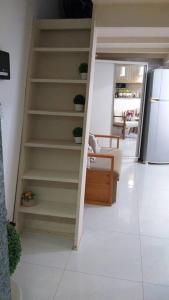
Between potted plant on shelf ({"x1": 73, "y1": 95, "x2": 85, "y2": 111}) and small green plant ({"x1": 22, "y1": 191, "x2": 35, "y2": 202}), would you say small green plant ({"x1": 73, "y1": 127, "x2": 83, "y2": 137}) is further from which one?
small green plant ({"x1": 22, "y1": 191, "x2": 35, "y2": 202})

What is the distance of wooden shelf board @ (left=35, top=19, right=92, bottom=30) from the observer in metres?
2.53

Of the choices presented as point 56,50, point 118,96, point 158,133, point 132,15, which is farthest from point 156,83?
point 56,50

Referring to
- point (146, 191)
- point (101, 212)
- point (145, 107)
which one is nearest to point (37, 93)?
point (101, 212)

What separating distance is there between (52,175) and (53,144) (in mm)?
292

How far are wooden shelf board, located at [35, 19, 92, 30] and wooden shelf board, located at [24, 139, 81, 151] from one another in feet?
3.59

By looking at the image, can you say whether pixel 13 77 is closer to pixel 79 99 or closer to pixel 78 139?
pixel 79 99

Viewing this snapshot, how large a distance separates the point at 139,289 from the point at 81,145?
1.24m

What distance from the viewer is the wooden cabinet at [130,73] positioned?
5945mm

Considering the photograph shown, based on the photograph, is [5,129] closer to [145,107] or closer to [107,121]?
[107,121]

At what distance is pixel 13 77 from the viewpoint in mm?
2271

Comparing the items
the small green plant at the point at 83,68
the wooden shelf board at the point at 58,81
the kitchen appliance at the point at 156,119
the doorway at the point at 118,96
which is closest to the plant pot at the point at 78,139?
the wooden shelf board at the point at 58,81

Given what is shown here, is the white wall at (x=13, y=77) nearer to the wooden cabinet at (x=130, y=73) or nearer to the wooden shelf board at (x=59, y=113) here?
the wooden shelf board at (x=59, y=113)

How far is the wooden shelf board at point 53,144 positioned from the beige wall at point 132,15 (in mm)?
1133

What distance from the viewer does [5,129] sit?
2209mm
